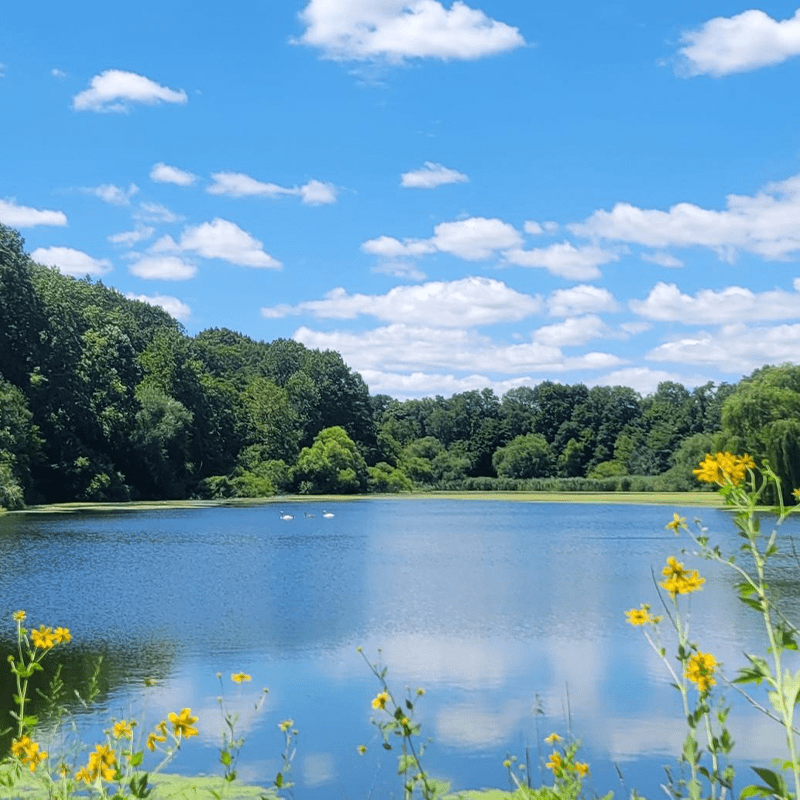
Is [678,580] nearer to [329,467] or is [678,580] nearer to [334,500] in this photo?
[334,500]

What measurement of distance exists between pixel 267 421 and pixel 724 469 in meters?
75.1

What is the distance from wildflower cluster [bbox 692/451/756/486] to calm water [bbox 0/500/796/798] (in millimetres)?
5103

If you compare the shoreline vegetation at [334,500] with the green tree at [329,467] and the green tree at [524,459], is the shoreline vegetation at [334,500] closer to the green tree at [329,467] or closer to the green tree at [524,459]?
the green tree at [329,467]

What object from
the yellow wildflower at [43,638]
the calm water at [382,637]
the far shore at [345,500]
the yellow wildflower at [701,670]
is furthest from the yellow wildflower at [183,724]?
the far shore at [345,500]

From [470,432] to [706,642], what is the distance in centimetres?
9129

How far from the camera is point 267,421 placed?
251 ft

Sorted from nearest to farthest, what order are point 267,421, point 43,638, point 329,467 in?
1. point 43,638
2. point 329,467
3. point 267,421

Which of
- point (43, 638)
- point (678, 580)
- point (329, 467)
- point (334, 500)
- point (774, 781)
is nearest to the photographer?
point (774, 781)

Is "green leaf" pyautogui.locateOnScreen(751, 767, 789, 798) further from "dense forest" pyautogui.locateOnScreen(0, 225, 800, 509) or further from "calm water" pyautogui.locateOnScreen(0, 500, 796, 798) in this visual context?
"dense forest" pyautogui.locateOnScreen(0, 225, 800, 509)

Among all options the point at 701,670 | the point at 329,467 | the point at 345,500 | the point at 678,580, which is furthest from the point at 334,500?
the point at 678,580

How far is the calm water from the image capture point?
8.34 m

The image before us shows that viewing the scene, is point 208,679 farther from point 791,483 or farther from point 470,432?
point 470,432

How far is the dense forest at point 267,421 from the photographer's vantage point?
52.3 meters

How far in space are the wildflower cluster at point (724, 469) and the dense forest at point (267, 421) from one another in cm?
4311
